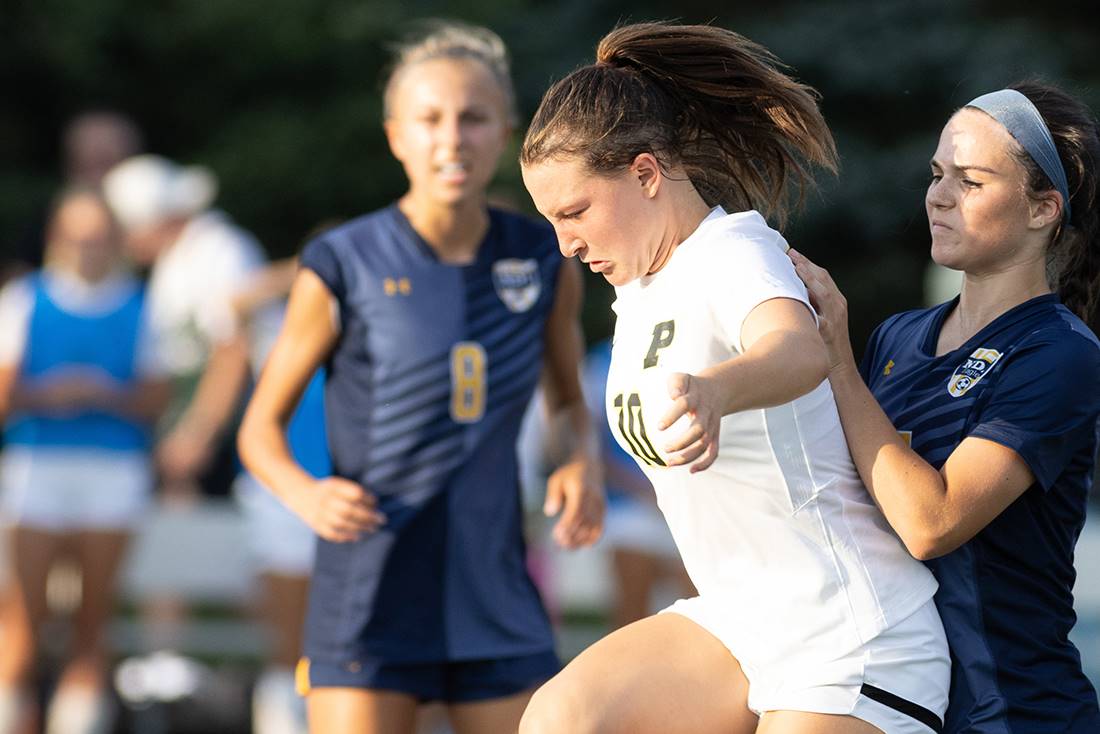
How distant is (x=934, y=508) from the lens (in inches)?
111

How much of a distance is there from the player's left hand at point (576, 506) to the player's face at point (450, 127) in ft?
2.52

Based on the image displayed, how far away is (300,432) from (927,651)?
3.95 meters

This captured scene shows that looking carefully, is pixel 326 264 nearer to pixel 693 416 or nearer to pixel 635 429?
pixel 635 429

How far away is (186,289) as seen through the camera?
789 centimetres

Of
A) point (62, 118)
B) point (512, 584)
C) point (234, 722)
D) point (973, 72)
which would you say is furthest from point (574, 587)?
point (62, 118)

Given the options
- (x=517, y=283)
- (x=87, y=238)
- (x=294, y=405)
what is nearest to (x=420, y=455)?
(x=294, y=405)

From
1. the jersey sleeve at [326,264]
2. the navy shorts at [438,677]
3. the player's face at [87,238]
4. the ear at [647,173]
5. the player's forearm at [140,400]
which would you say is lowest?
the navy shorts at [438,677]

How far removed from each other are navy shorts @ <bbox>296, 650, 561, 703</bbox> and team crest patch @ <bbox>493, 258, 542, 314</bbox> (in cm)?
90

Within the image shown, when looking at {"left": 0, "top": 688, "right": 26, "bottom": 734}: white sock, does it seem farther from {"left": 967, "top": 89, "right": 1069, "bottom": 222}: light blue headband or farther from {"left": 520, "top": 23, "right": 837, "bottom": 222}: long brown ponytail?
{"left": 967, "top": 89, "right": 1069, "bottom": 222}: light blue headband

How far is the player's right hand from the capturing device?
4.03 meters

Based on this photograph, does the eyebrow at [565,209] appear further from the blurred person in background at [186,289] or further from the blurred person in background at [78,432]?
the blurred person in background at [186,289]

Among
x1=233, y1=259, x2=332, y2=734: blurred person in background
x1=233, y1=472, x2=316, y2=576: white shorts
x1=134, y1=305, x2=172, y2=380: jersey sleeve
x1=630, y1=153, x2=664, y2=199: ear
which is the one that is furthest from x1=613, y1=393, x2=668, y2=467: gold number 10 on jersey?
x1=134, y1=305, x2=172, y2=380: jersey sleeve

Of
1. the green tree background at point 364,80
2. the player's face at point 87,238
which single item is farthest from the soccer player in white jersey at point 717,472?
the green tree background at point 364,80

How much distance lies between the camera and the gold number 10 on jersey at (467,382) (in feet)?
13.9
